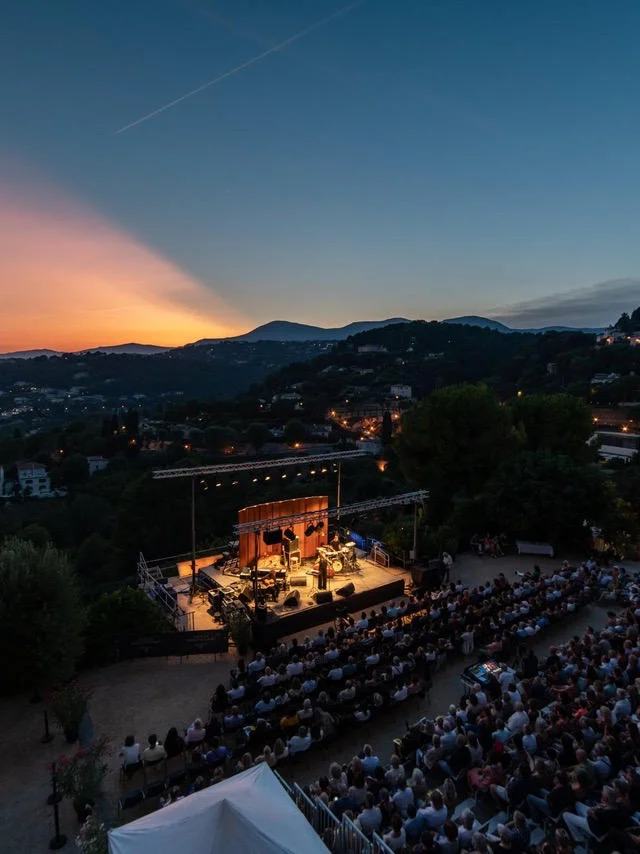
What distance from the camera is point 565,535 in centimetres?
2019

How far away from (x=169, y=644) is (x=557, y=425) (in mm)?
23437

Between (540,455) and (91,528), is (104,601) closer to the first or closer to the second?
(540,455)

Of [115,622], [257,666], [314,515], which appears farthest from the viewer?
[314,515]

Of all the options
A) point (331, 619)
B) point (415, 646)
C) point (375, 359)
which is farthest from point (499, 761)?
point (375, 359)

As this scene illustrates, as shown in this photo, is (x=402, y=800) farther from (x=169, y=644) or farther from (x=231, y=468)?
(x=231, y=468)

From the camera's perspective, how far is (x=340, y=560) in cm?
1798

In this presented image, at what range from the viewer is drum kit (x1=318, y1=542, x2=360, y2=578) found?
1764cm

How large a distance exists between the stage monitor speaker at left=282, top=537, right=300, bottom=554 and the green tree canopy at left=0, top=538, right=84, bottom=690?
7.73 m

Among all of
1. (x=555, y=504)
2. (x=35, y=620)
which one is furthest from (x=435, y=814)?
(x=555, y=504)

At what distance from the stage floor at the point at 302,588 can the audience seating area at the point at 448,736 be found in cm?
184

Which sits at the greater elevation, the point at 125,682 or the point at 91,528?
the point at 125,682

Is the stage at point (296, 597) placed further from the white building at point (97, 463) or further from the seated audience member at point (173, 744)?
the white building at point (97, 463)

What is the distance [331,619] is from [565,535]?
10.8m

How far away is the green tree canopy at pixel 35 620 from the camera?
1019cm
